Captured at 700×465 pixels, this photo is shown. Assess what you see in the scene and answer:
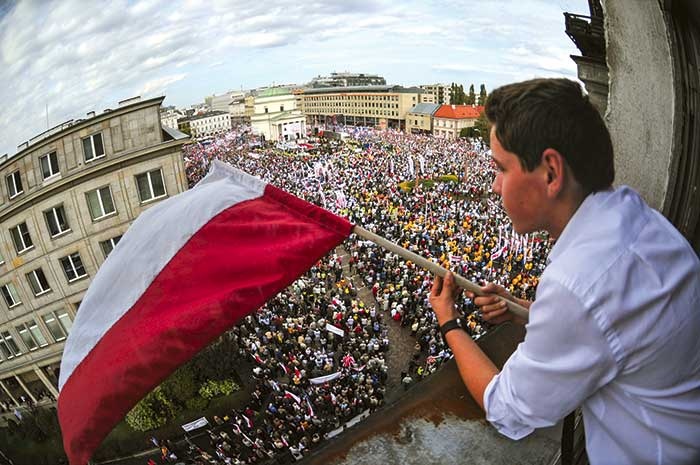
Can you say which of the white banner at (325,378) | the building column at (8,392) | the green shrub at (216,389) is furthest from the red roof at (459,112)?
the building column at (8,392)

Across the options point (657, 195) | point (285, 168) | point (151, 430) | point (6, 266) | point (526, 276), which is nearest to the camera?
point (657, 195)

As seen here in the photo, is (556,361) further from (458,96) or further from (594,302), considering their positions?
(458,96)

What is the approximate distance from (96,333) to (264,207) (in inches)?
61.1

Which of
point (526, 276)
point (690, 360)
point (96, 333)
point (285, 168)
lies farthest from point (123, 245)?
point (285, 168)

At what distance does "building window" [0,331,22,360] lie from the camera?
18984 mm

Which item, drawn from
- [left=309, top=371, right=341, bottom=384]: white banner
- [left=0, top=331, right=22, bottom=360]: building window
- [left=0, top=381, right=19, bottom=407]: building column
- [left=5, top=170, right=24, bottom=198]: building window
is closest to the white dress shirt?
[left=309, top=371, right=341, bottom=384]: white banner

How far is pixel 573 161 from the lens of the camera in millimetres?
1359

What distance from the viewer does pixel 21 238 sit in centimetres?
1738

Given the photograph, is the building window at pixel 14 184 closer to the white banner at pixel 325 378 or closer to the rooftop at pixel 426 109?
the white banner at pixel 325 378

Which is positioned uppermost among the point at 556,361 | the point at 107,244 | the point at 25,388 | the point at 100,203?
the point at 556,361

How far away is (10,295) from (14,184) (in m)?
4.89

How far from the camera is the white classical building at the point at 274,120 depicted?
8888cm

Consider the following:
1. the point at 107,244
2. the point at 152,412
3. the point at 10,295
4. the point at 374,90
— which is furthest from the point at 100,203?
the point at 374,90

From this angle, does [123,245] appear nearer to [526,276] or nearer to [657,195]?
[657,195]
